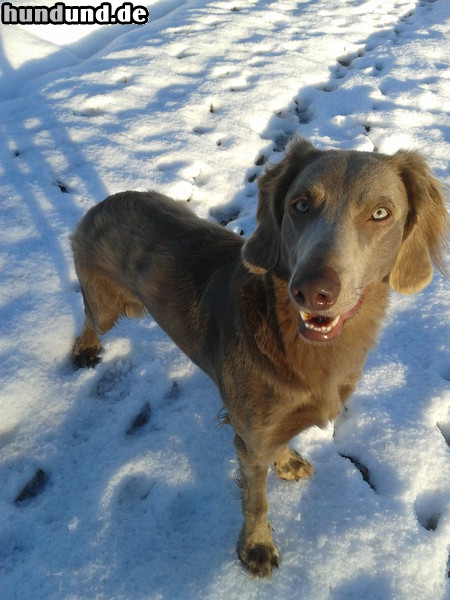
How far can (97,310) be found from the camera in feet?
9.55

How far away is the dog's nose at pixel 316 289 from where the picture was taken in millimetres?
1525

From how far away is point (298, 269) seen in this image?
5.28ft

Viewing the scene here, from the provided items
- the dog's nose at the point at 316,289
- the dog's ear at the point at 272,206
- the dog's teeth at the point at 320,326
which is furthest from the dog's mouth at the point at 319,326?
the dog's ear at the point at 272,206

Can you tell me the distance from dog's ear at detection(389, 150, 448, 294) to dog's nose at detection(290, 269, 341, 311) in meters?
0.55

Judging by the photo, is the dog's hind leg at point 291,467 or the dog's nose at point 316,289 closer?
the dog's nose at point 316,289

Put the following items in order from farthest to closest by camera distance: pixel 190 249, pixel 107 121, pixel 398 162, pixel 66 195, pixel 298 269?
pixel 107 121 → pixel 66 195 → pixel 190 249 → pixel 398 162 → pixel 298 269

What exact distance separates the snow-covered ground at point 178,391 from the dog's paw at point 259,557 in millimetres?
47

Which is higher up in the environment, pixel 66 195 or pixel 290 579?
pixel 66 195

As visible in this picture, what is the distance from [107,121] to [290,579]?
14.7 ft

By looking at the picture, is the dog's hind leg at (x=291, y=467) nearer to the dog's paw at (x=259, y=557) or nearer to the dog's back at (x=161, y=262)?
the dog's paw at (x=259, y=557)

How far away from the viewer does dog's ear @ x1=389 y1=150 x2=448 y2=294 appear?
191cm

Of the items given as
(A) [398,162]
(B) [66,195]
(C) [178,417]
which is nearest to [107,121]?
(B) [66,195]

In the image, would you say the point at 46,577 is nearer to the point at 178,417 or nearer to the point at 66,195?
the point at 178,417

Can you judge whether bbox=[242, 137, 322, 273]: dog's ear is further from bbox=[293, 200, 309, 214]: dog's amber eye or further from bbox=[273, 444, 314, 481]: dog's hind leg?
bbox=[273, 444, 314, 481]: dog's hind leg
